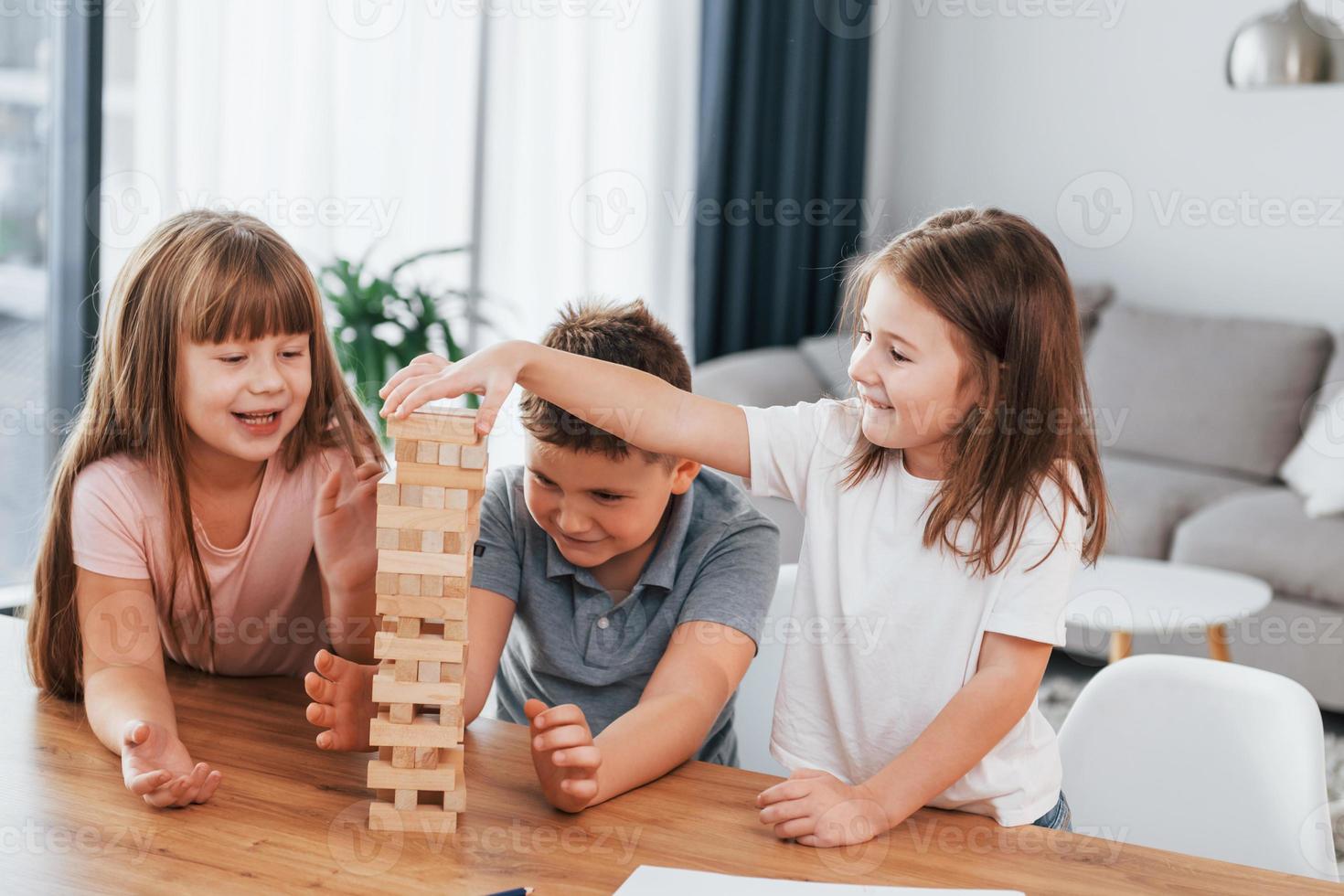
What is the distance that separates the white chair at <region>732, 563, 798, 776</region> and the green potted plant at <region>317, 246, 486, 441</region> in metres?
1.45

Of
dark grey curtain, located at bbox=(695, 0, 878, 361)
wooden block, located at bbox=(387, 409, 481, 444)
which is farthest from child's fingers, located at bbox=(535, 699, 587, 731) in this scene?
dark grey curtain, located at bbox=(695, 0, 878, 361)

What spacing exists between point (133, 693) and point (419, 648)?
1.22 feet

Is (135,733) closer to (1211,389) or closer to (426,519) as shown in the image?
(426,519)

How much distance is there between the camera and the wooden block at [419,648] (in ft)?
3.11

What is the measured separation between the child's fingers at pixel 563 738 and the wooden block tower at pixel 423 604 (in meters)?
0.07

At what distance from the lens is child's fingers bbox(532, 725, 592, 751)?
0.99 meters

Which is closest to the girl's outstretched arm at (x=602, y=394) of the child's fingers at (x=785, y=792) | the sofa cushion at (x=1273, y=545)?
the child's fingers at (x=785, y=792)

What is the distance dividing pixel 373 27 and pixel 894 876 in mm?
2739

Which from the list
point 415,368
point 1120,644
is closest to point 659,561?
point 415,368

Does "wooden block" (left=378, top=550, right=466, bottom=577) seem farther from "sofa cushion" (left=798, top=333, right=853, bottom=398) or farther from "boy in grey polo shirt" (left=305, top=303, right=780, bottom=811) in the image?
"sofa cushion" (left=798, top=333, right=853, bottom=398)

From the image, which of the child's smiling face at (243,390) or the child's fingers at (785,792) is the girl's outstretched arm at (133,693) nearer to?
the child's smiling face at (243,390)

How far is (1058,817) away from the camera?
4.02ft

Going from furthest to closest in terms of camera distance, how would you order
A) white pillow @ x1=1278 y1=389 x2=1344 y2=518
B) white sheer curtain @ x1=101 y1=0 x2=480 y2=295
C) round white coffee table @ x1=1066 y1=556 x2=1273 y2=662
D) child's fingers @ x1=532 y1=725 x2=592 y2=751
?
white pillow @ x1=1278 y1=389 x2=1344 y2=518 < white sheer curtain @ x1=101 y1=0 x2=480 y2=295 < round white coffee table @ x1=1066 y1=556 x2=1273 y2=662 < child's fingers @ x1=532 y1=725 x2=592 y2=751

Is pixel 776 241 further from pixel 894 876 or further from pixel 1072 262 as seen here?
pixel 894 876
